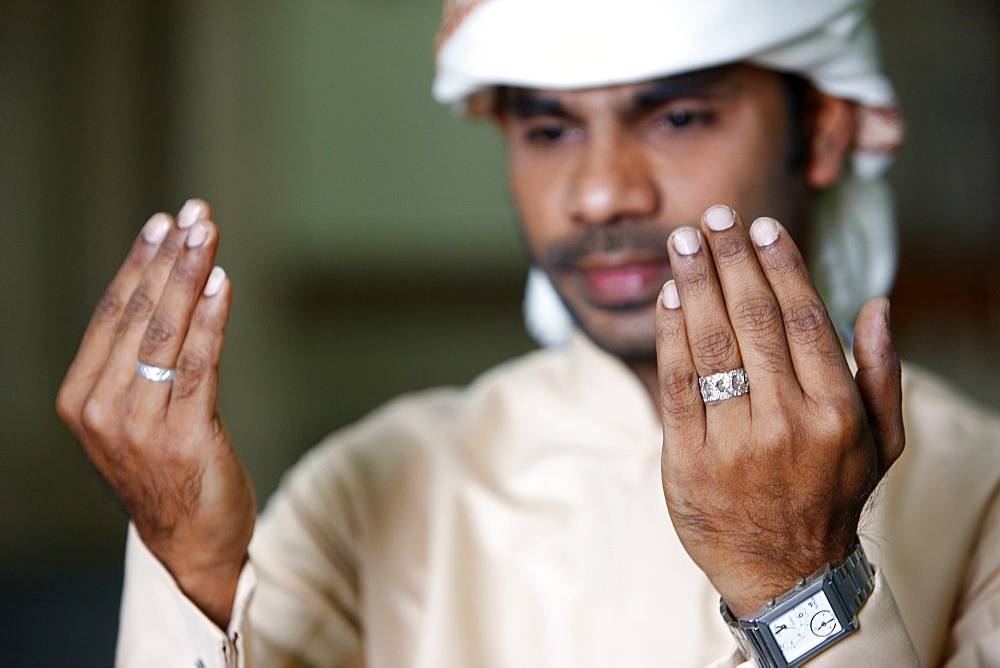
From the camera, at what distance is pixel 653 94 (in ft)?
4.34

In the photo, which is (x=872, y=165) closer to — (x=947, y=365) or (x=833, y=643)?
(x=833, y=643)

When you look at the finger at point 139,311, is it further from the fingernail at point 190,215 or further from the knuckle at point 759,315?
the knuckle at point 759,315

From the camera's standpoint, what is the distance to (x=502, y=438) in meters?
1.54

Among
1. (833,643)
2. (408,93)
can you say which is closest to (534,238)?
(833,643)

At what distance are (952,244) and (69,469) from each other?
3.85 metres

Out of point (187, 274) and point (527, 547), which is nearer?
point (187, 274)

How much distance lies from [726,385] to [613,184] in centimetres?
51

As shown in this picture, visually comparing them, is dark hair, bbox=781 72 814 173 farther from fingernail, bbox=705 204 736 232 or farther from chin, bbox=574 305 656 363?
fingernail, bbox=705 204 736 232

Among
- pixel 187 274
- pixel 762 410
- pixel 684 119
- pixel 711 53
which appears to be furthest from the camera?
pixel 684 119

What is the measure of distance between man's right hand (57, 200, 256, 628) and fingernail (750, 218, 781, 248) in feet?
1.60

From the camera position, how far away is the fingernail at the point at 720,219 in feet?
2.84

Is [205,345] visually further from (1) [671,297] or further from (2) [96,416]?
(1) [671,297]

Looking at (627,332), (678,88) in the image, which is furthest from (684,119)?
(627,332)

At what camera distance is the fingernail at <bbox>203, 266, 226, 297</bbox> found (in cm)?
99
